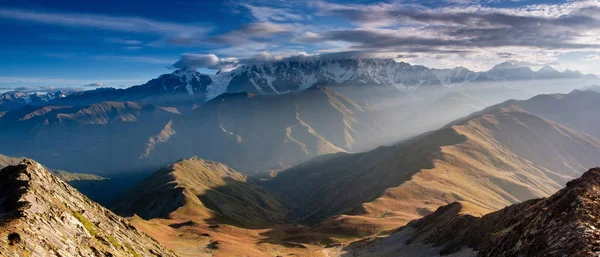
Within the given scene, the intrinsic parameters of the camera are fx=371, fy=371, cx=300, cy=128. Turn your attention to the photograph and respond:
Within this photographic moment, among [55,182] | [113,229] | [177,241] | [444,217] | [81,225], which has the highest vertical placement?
[55,182]

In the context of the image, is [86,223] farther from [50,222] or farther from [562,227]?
[562,227]

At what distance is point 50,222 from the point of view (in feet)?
164

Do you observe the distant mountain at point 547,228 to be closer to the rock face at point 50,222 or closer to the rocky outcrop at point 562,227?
the rocky outcrop at point 562,227

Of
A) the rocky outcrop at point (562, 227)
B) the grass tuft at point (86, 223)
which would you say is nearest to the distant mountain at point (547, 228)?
the rocky outcrop at point (562, 227)

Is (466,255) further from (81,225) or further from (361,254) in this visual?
(81,225)

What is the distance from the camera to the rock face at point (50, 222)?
1714 inches

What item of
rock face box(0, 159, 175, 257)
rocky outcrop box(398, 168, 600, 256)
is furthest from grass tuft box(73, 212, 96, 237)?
rocky outcrop box(398, 168, 600, 256)

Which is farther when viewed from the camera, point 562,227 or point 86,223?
point 86,223

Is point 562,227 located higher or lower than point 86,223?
higher

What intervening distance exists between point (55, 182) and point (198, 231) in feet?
376

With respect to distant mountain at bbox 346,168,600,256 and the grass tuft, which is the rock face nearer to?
the grass tuft

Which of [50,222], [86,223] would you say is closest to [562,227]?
[50,222]

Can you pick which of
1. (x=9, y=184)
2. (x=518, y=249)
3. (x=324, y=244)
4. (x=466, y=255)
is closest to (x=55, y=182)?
(x=9, y=184)

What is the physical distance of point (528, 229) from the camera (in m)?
49.5
